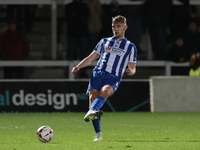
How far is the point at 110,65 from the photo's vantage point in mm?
7871

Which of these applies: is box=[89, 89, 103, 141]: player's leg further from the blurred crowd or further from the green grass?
the blurred crowd

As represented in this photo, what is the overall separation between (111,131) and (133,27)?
583 cm

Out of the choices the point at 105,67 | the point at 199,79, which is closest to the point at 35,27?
the point at 199,79

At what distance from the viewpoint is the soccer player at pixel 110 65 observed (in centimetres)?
768

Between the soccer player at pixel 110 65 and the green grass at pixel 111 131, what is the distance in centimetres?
60

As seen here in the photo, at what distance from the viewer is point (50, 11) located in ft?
57.7

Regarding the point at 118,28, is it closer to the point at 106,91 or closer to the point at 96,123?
the point at 106,91

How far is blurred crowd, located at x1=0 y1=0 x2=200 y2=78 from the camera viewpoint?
14.2 meters

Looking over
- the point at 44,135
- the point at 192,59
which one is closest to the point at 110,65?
the point at 44,135

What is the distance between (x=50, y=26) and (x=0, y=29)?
1.50 metres

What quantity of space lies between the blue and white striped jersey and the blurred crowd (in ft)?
19.9

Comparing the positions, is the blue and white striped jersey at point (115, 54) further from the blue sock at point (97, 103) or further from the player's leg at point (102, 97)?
the blue sock at point (97, 103)

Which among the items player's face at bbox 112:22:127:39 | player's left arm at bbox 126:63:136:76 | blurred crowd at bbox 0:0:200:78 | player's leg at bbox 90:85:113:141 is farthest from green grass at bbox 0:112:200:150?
blurred crowd at bbox 0:0:200:78

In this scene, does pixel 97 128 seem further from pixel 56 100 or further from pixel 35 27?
pixel 35 27
